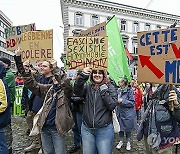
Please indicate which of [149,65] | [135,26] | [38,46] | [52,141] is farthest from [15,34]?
[135,26]

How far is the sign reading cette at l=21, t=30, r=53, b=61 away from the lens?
13.9ft

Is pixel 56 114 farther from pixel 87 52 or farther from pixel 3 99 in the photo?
pixel 87 52

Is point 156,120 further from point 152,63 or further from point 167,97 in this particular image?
point 152,63

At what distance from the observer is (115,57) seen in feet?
17.9

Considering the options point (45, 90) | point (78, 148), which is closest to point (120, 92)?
point (78, 148)

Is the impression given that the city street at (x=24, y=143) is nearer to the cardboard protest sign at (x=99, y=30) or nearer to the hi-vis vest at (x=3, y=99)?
the hi-vis vest at (x=3, y=99)

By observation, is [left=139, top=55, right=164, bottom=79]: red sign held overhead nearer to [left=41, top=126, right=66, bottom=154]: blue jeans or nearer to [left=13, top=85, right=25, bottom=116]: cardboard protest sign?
[left=41, top=126, right=66, bottom=154]: blue jeans

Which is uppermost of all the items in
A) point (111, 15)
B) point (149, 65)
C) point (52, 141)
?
point (111, 15)

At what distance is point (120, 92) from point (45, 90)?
2.28 meters

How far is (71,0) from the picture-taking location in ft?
120

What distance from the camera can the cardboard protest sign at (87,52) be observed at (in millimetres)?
3510

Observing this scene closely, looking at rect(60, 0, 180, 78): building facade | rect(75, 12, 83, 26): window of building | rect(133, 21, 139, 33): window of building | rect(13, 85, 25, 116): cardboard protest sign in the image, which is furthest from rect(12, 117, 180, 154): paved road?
rect(133, 21, 139, 33): window of building

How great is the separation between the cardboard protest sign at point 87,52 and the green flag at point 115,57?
1596 mm

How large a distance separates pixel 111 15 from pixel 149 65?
37.7 meters
